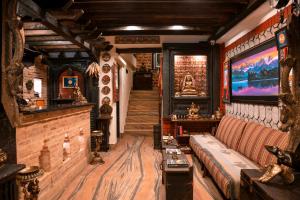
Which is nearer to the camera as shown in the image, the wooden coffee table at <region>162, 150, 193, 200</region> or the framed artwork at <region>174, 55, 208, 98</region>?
the wooden coffee table at <region>162, 150, 193, 200</region>

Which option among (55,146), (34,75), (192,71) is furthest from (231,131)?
(34,75)

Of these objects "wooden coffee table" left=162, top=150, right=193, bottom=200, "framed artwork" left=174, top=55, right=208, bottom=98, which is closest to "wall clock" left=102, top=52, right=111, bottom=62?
"framed artwork" left=174, top=55, right=208, bottom=98

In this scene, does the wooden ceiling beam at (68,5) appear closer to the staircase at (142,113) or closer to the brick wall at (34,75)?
the brick wall at (34,75)

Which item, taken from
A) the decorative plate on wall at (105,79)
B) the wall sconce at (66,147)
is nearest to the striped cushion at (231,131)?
the wall sconce at (66,147)

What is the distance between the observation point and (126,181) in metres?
4.28

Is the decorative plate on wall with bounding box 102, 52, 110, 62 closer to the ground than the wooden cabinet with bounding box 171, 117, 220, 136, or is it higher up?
higher up

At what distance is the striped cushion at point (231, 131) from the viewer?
173 inches

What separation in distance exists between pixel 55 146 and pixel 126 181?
1.32 metres

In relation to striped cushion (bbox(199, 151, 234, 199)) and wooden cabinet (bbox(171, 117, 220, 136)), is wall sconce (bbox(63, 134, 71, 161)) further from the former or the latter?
wooden cabinet (bbox(171, 117, 220, 136))

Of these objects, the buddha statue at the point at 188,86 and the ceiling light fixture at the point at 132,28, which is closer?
the ceiling light fixture at the point at 132,28

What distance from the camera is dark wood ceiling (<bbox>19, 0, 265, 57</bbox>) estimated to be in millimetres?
3661

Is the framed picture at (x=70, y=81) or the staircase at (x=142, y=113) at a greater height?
the framed picture at (x=70, y=81)

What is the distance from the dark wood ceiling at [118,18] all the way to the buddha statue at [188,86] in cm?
125

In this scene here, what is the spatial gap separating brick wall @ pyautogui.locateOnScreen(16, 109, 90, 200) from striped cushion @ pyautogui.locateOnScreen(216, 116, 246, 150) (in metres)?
2.85
